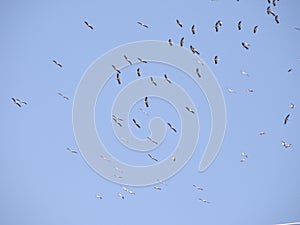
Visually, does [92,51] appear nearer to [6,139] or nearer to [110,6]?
[110,6]

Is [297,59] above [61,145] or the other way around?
above

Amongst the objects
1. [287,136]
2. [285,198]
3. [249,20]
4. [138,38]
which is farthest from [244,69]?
[285,198]

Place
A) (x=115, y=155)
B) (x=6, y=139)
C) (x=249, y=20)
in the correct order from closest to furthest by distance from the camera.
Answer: (x=6, y=139)
(x=115, y=155)
(x=249, y=20)

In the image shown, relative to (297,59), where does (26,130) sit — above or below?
below

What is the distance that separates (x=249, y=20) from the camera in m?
2.58

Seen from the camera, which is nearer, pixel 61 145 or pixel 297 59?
pixel 61 145

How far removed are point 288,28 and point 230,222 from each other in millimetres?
1274

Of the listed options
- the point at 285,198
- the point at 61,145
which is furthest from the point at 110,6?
the point at 285,198

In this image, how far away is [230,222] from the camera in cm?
260

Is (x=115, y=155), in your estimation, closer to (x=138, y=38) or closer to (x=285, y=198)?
(x=138, y=38)

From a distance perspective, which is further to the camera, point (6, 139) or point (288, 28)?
point (288, 28)

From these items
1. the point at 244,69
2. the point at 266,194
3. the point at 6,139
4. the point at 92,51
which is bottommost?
the point at 6,139

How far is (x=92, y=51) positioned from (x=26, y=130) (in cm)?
57

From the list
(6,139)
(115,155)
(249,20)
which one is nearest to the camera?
(6,139)
